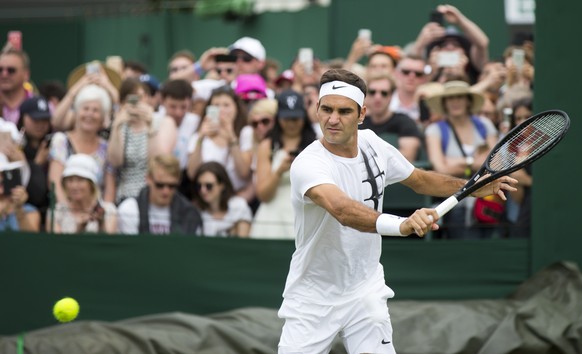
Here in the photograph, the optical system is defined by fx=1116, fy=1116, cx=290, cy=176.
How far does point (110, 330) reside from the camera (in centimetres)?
807

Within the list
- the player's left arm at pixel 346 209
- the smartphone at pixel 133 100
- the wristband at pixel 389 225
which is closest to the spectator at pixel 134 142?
the smartphone at pixel 133 100

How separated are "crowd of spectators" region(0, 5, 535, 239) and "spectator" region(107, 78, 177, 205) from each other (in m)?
0.01

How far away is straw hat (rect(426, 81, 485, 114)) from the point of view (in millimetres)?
9148

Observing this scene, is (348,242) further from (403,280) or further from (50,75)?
(50,75)

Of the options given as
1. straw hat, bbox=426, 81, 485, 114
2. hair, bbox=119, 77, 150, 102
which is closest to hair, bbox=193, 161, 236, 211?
hair, bbox=119, 77, 150, 102

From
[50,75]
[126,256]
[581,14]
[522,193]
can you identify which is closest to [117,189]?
[126,256]

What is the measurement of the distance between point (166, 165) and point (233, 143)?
2.02 feet

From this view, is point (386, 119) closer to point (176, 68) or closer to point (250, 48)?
point (250, 48)

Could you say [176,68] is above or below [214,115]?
above

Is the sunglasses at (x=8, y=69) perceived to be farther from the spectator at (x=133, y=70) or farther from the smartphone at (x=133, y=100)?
the smartphone at (x=133, y=100)

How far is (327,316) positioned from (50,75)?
10854 mm

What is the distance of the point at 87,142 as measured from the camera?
→ 384 inches

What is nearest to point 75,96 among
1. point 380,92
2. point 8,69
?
point 8,69

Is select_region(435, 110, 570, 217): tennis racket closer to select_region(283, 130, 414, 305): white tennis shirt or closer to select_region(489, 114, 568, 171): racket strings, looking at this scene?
select_region(489, 114, 568, 171): racket strings
